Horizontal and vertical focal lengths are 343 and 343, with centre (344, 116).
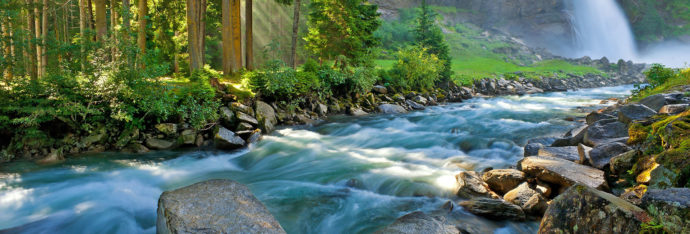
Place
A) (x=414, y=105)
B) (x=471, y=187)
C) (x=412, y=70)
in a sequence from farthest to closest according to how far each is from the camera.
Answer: (x=412, y=70)
(x=414, y=105)
(x=471, y=187)

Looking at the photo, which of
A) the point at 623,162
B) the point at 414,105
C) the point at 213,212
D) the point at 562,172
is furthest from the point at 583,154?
the point at 414,105

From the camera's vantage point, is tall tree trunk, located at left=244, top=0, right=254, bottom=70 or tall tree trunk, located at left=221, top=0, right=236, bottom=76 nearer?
tall tree trunk, located at left=221, top=0, right=236, bottom=76

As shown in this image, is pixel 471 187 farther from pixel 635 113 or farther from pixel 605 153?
pixel 635 113

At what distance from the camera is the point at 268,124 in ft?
42.1

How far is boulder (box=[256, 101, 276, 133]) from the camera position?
41.5 ft

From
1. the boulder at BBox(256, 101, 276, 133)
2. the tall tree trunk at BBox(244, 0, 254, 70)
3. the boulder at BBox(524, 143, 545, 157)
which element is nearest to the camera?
the boulder at BBox(524, 143, 545, 157)

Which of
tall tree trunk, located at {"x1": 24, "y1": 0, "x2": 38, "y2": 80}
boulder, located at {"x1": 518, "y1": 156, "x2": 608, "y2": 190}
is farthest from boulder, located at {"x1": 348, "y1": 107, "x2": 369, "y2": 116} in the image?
tall tree trunk, located at {"x1": 24, "y1": 0, "x2": 38, "y2": 80}

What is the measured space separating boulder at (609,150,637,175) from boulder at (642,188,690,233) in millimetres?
2743

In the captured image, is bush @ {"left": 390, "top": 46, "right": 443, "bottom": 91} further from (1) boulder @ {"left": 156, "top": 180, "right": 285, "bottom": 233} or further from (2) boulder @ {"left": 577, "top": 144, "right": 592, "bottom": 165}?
(1) boulder @ {"left": 156, "top": 180, "right": 285, "bottom": 233}

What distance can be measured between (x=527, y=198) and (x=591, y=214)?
246cm

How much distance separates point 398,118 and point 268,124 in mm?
6641

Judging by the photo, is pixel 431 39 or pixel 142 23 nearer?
pixel 142 23

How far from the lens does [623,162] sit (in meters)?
5.95

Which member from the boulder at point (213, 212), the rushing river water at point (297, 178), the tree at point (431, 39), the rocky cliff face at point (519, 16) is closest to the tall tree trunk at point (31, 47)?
the rushing river water at point (297, 178)
